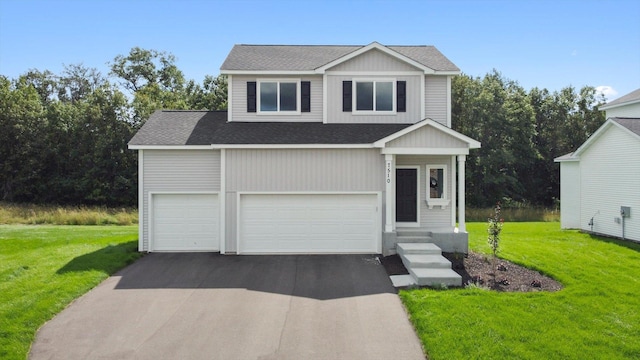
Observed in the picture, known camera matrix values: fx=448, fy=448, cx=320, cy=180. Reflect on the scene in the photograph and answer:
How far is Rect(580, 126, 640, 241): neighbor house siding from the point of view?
55.9 ft

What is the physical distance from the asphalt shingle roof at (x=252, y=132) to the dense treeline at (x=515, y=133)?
22.0 metres

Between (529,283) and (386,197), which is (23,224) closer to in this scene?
(386,197)

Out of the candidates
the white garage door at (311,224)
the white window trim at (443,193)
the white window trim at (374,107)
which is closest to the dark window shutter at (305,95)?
the white window trim at (374,107)

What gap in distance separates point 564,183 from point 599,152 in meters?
3.36

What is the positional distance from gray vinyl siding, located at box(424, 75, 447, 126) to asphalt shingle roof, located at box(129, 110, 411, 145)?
1397 millimetres

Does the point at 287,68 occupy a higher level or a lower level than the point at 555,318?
higher

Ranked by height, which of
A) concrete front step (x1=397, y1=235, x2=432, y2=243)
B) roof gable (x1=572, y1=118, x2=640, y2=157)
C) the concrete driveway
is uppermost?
roof gable (x1=572, y1=118, x2=640, y2=157)

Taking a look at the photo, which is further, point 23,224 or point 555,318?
point 23,224

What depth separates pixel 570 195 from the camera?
21.5 m

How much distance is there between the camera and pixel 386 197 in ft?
47.1

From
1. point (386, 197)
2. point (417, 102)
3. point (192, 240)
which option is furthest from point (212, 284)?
point (417, 102)

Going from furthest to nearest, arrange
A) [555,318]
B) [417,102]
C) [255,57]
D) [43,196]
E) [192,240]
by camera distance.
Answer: [43,196], [255,57], [417,102], [192,240], [555,318]

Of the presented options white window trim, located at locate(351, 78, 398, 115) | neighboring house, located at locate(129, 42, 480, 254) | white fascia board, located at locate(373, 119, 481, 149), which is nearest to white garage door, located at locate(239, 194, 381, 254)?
neighboring house, located at locate(129, 42, 480, 254)

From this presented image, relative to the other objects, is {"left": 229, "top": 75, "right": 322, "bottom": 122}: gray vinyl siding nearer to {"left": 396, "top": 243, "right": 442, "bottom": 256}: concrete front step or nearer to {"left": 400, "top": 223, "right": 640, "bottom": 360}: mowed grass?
{"left": 396, "top": 243, "right": 442, "bottom": 256}: concrete front step
